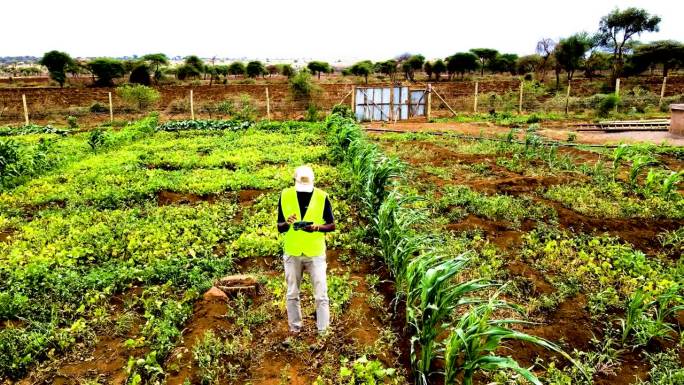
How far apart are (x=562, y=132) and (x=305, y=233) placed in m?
14.2

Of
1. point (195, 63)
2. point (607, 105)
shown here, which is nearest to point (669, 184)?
point (607, 105)

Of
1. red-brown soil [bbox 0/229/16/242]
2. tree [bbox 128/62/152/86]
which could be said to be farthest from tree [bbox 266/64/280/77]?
red-brown soil [bbox 0/229/16/242]

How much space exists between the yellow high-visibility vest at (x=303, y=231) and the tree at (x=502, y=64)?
45.5m

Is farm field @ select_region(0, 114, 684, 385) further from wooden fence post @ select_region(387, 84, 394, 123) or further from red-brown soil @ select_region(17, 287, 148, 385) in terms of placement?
wooden fence post @ select_region(387, 84, 394, 123)

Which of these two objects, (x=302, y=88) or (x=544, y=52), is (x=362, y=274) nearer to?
(x=302, y=88)

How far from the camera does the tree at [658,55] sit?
32.0 meters

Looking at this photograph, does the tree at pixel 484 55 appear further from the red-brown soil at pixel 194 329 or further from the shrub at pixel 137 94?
the red-brown soil at pixel 194 329

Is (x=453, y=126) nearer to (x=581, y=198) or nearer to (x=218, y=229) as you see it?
(x=581, y=198)

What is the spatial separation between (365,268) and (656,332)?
119 inches

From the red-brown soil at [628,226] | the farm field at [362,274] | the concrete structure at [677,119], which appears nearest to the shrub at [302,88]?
the farm field at [362,274]

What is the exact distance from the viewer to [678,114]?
13.7 m

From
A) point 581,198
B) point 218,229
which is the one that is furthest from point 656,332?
point 218,229

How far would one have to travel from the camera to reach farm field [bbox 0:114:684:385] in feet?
12.5

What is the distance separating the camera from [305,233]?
13.3 feet
